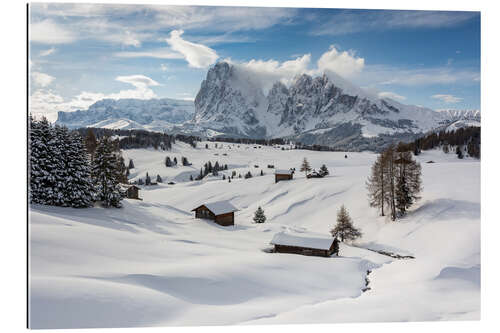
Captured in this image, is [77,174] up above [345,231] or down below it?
above

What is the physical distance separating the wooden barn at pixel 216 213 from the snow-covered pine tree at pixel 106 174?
6.48 m

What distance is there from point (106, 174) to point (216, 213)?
8340 mm

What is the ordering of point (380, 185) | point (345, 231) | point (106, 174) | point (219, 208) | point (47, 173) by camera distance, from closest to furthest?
1. point (47, 173)
2. point (106, 174)
3. point (345, 231)
4. point (219, 208)
5. point (380, 185)

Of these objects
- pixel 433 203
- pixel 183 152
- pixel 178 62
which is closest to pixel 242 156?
pixel 183 152

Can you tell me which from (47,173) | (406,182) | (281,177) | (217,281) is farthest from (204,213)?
(281,177)

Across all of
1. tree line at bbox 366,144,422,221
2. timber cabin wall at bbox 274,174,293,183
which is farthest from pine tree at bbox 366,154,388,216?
timber cabin wall at bbox 274,174,293,183

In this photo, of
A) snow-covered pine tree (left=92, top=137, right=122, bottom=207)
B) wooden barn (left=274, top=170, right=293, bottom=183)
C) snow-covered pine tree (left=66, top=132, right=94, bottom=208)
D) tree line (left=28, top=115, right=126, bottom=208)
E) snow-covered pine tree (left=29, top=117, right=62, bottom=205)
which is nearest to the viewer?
snow-covered pine tree (left=29, top=117, right=62, bottom=205)

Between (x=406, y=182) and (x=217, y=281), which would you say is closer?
(x=217, y=281)

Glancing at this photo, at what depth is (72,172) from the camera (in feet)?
56.4

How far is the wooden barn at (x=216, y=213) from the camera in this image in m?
25.1

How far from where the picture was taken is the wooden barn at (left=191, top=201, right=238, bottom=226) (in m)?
25.1

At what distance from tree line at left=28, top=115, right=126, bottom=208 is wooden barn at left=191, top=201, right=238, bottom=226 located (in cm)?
649

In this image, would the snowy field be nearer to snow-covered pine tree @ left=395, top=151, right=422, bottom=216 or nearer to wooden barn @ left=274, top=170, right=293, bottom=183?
snow-covered pine tree @ left=395, top=151, right=422, bottom=216

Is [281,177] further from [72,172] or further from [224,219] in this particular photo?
[72,172]
